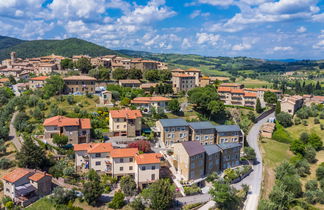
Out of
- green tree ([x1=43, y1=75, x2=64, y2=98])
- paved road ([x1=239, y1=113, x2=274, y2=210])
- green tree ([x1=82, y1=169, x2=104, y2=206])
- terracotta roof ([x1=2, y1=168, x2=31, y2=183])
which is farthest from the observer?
green tree ([x1=43, y1=75, x2=64, y2=98])

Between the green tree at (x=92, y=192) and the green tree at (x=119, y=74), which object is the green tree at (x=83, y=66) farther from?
the green tree at (x=92, y=192)

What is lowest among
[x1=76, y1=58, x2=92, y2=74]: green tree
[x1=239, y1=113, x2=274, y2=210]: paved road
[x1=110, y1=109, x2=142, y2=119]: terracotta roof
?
[x1=239, y1=113, x2=274, y2=210]: paved road

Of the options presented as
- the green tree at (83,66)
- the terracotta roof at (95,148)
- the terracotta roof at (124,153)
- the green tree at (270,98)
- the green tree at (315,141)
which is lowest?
the green tree at (315,141)

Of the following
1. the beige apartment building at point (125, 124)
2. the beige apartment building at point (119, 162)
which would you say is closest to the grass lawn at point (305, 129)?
the beige apartment building at point (125, 124)

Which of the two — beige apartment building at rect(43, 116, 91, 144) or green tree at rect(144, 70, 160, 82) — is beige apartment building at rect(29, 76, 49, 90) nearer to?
green tree at rect(144, 70, 160, 82)

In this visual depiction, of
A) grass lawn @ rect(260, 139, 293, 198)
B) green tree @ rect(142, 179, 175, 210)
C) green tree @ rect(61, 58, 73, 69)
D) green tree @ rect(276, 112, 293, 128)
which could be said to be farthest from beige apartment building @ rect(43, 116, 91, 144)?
green tree @ rect(276, 112, 293, 128)

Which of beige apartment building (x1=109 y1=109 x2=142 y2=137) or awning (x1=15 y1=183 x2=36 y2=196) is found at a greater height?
beige apartment building (x1=109 y1=109 x2=142 y2=137)
